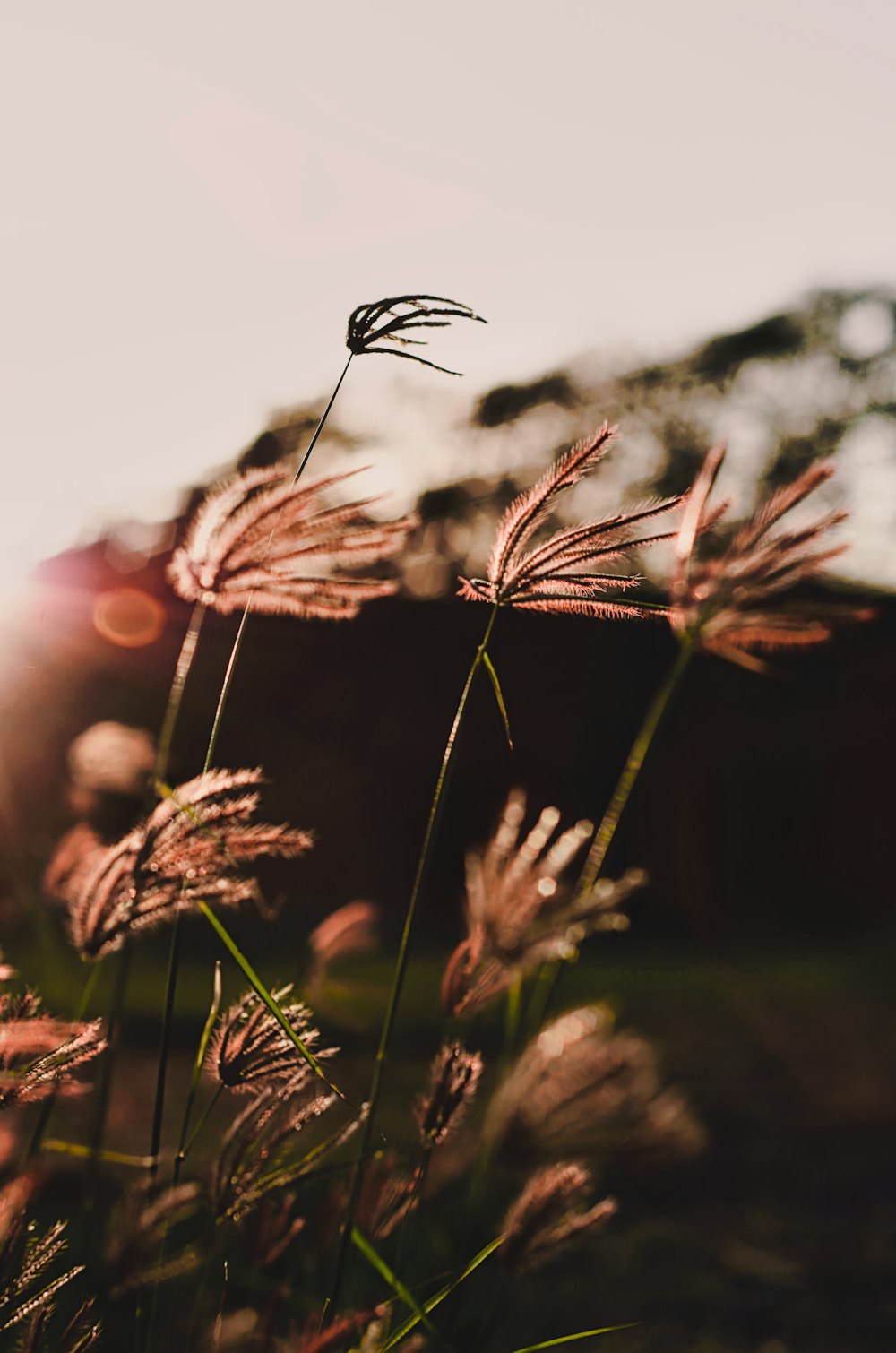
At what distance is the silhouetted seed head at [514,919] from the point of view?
3.45 ft

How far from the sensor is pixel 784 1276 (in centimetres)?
293

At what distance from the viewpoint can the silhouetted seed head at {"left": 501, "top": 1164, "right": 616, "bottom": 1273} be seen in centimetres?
110

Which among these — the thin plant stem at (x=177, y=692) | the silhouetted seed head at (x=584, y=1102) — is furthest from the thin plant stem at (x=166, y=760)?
the silhouetted seed head at (x=584, y=1102)

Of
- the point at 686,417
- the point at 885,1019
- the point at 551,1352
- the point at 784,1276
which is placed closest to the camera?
the point at 551,1352

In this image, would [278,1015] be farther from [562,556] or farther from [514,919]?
[562,556]

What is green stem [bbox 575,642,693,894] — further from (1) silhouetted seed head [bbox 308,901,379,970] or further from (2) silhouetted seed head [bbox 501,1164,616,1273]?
(1) silhouetted seed head [bbox 308,901,379,970]

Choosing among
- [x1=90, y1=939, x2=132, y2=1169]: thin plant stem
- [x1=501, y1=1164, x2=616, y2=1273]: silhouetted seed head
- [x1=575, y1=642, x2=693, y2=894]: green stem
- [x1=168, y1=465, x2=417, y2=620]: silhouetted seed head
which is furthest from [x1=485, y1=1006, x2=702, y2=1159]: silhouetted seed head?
[x1=168, y1=465, x2=417, y2=620]: silhouetted seed head

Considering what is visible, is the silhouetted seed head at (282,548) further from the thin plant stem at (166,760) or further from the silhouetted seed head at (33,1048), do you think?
the silhouetted seed head at (33,1048)

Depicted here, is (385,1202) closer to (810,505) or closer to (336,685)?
(810,505)

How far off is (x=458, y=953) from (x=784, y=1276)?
2.55 meters

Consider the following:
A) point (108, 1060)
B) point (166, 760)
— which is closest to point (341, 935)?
point (108, 1060)

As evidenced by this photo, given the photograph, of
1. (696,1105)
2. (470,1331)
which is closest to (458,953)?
(470,1331)

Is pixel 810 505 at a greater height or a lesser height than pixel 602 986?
greater

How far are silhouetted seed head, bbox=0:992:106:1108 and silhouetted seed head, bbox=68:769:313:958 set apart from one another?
0.09m
